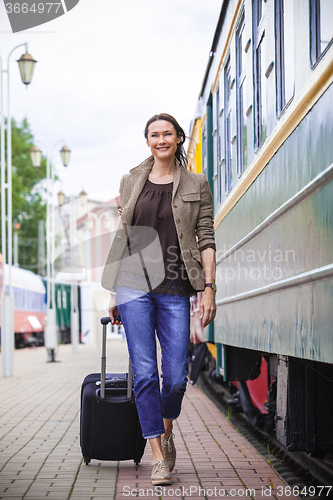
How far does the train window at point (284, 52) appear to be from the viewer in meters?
3.34

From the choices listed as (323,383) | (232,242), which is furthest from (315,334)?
(232,242)

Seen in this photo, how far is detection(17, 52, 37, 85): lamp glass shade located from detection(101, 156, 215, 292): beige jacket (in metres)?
9.63

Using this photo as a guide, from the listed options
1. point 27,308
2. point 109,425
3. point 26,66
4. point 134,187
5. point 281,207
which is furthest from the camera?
point 27,308

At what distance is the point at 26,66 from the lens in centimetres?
1310

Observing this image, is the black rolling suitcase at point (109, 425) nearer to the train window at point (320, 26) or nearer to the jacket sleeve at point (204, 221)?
the jacket sleeve at point (204, 221)

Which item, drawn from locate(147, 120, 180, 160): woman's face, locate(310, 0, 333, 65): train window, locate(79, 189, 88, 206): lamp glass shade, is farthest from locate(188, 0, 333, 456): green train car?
locate(79, 189, 88, 206): lamp glass shade

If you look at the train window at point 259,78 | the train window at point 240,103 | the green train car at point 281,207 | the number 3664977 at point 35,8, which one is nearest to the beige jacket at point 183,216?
the green train car at point 281,207

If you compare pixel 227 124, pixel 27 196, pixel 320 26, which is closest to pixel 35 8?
pixel 227 124

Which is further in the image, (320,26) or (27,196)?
(27,196)

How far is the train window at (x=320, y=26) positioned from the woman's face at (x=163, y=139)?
1.22 metres

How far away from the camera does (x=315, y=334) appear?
287cm

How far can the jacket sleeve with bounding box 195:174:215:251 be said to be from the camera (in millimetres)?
4012

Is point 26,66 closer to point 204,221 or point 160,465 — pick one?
point 204,221

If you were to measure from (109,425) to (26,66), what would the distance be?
1017 cm
